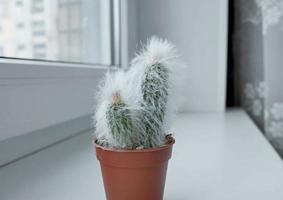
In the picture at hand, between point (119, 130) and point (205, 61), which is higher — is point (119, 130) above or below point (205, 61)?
below

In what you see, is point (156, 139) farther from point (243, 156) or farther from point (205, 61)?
point (205, 61)

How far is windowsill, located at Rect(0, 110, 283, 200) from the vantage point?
0.43 meters

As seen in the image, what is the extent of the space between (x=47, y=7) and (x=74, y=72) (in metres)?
0.20

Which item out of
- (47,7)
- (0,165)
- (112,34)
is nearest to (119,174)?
(0,165)

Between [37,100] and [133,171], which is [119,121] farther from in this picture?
[37,100]

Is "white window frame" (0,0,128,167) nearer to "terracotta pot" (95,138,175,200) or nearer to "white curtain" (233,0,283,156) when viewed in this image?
"terracotta pot" (95,138,175,200)

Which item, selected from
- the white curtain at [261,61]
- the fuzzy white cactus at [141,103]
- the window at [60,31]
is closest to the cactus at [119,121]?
the fuzzy white cactus at [141,103]

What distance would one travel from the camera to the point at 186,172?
0.52 m

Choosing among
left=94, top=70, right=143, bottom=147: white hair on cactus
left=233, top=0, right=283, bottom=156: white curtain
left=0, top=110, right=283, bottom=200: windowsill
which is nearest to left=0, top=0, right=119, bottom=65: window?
left=0, top=110, right=283, bottom=200: windowsill

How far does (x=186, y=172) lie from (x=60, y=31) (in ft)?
1.89

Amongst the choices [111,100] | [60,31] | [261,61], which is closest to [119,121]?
[111,100]

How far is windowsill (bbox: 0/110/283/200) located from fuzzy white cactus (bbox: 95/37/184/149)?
12cm

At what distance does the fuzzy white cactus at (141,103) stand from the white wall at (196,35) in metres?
0.87

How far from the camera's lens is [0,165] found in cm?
55
